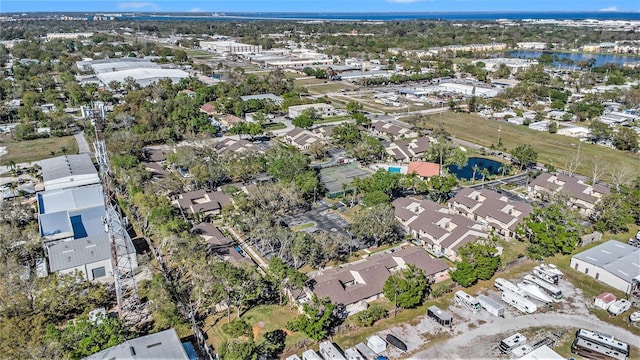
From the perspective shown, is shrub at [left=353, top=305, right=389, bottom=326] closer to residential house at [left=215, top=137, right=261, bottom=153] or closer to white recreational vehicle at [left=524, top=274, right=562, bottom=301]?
white recreational vehicle at [left=524, top=274, right=562, bottom=301]

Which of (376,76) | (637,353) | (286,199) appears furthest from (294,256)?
(376,76)

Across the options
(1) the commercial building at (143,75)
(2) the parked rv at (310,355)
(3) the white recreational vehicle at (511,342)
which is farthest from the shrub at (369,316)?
(1) the commercial building at (143,75)

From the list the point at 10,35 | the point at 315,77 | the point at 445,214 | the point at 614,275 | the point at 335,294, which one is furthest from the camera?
the point at 10,35

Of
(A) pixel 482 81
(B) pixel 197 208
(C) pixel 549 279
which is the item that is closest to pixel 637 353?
(C) pixel 549 279

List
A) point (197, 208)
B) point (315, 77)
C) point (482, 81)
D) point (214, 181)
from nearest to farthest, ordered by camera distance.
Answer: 1. point (197, 208)
2. point (214, 181)
3. point (482, 81)
4. point (315, 77)

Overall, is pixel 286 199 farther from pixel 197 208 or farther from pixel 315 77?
pixel 315 77

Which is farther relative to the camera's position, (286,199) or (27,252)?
(286,199)

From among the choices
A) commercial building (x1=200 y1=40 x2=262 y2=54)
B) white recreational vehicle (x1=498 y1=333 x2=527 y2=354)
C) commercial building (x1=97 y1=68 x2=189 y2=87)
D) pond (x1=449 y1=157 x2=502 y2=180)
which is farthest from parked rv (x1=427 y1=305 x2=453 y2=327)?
commercial building (x1=200 y1=40 x2=262 y2=54)

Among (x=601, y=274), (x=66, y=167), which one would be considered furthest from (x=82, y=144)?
(x=601, y=274)
